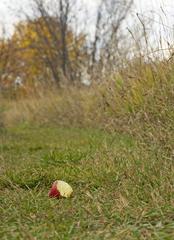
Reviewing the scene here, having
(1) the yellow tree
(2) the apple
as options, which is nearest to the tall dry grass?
(2) the apple

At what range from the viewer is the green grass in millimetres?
1897

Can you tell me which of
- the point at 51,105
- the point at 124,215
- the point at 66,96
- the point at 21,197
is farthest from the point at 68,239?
the point at 51,105

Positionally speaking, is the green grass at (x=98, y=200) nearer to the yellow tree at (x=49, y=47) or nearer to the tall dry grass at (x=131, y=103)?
the tall dry grass at (x=131, y=103)

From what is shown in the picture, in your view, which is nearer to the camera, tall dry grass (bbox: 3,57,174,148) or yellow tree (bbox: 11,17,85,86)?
tall dry grass (bbox: 3,57,174,148)

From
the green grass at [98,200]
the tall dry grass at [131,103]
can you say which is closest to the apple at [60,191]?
the green grass at [98,200]

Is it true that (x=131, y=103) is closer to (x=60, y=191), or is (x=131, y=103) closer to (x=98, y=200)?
(x=60, y=191)

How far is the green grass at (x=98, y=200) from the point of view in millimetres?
1897

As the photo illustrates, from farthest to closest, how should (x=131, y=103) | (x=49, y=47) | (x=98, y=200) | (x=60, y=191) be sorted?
1. (x=49, y=47)
2. (x=131, y=103)
3. (x=60, y=191)
4. (x=98, y=200)

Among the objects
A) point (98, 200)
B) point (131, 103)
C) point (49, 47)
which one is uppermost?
point (49, 47)

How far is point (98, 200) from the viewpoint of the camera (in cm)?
235

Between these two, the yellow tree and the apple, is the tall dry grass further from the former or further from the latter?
the yellow tree

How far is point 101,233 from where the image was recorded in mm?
1854

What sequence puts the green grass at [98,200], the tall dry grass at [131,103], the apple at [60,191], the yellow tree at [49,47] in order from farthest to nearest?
the yellow tree at [49,47], the tall dry grass at [131,103], the apple at [60,191], the green grass at [98,200]

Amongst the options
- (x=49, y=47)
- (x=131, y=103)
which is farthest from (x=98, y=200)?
(x=49, y=47)
